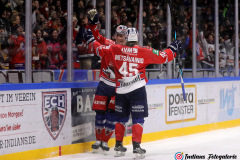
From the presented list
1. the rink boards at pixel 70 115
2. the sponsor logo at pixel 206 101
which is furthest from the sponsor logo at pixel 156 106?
the sponsor logo at pixel 206 101

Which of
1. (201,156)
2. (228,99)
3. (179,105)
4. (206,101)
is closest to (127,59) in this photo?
(201,156)

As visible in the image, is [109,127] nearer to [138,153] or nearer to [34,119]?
[138,153]

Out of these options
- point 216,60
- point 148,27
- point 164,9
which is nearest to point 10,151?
point 148,27

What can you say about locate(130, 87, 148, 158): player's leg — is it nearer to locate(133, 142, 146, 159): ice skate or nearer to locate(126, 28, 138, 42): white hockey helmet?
locate(133, 142, 146, 159): ice skate

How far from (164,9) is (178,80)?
3.45ft

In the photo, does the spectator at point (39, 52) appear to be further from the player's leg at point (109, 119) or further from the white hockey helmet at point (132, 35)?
the white hockey helmet at point (132, 35)

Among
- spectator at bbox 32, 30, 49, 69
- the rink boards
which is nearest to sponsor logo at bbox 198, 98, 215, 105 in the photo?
the rink boards

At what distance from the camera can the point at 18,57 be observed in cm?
554

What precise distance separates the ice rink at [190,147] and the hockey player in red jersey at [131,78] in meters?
0.28

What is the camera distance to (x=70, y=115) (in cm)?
597

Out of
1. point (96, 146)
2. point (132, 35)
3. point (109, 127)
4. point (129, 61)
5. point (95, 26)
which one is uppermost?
point (95, 26)

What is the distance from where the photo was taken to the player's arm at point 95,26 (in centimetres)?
580

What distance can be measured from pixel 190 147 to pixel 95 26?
1920 mm

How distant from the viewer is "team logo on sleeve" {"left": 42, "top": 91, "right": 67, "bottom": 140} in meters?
5.66
